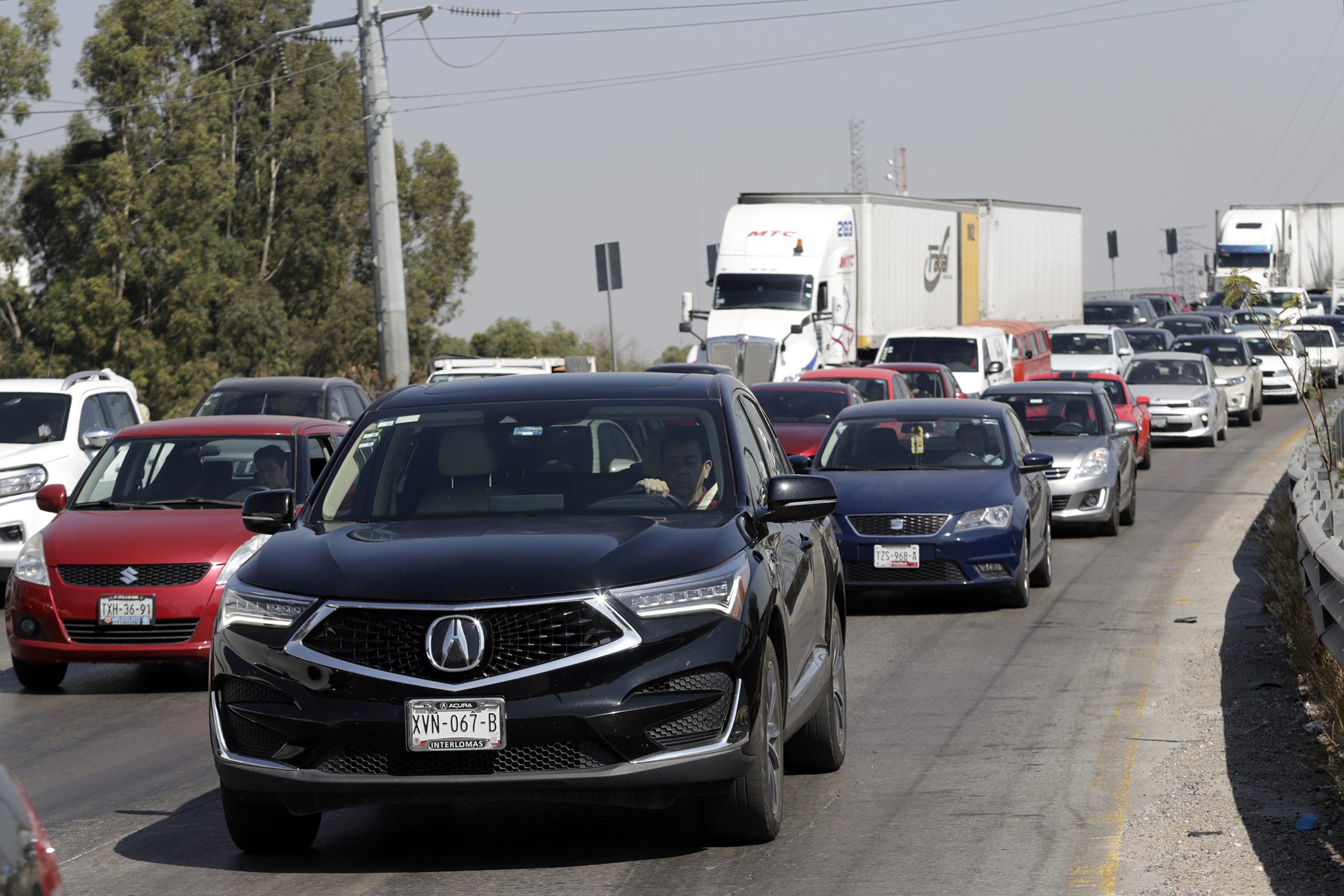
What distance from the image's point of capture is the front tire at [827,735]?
8031mm

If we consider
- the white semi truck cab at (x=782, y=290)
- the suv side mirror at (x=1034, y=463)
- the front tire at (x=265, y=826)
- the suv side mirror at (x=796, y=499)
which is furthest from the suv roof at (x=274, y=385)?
the white semi truck cab at (x=782, y=290)

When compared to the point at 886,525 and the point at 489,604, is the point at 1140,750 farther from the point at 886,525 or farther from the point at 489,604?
the point at 886,525

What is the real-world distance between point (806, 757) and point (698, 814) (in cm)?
106

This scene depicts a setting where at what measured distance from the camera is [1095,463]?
19.4 meters

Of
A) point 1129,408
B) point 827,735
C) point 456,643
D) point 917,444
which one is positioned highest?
point 456,643

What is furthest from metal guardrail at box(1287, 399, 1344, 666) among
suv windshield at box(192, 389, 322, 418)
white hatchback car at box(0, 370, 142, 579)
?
suv windshield at box(192, 389, 322, 418)

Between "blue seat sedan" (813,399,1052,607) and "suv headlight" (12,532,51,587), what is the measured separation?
538cm

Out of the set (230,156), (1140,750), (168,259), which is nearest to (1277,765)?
(1140,750)

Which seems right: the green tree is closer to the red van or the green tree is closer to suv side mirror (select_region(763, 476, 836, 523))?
the red van

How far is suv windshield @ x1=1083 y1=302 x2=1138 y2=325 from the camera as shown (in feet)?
185

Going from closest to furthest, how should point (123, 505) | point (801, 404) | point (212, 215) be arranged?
point (123, 505), point (801, 404), point (212, 215)

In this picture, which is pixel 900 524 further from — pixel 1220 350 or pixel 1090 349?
pixel 1220 350

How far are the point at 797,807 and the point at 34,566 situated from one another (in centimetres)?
554

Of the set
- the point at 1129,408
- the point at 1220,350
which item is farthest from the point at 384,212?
the point at 1220,350
